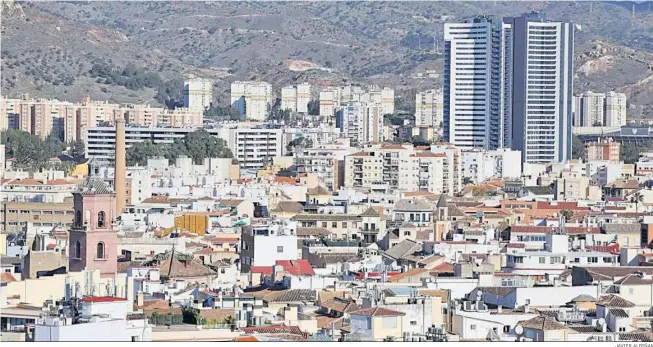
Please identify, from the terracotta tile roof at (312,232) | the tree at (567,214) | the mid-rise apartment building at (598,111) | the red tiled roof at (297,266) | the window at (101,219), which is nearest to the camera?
the window at (101,219)

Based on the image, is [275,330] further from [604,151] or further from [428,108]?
[428,108]

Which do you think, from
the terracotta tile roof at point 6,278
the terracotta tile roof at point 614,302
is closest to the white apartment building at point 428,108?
the terracotta tile roof at point 6,278

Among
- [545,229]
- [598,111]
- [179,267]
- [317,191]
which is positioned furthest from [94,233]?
[598,111]

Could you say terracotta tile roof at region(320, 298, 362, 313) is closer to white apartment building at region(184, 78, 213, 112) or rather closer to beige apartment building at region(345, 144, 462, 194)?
beige apartment building at region(345, 144, 462, 194)

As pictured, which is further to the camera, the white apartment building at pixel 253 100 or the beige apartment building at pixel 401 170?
the white apartment building at pixel 253 100

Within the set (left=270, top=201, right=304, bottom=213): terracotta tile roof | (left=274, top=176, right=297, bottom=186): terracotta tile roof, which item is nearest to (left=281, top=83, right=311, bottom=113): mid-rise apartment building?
(left=274, top=176, right=297, bottom=186): terracotta tile roof

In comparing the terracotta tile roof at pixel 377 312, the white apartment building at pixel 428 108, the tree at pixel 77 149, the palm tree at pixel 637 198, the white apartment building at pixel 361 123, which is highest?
the white apartment building at pixel 428 108

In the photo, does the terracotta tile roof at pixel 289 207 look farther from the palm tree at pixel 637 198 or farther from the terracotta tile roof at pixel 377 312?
the terracotta tile roof at pixel 377 312
